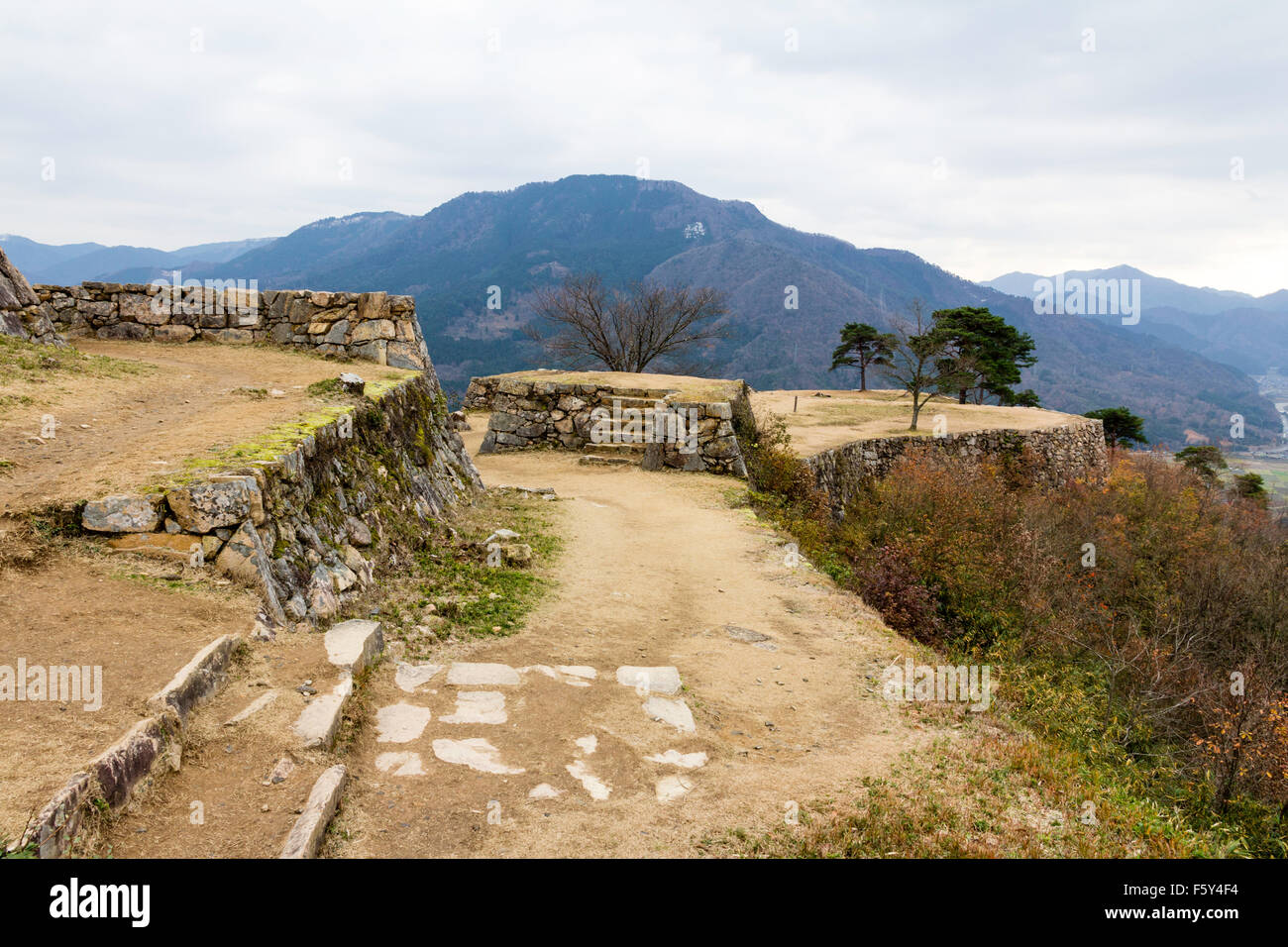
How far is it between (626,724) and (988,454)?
22492mm

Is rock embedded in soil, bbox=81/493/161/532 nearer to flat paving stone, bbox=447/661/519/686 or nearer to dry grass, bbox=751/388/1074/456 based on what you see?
flat paving stone, bbox=447/661/519/686

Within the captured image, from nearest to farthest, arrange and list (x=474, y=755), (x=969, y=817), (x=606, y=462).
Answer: (x=969, y=817) → (x=474, y=755) → (x=606, y=462)

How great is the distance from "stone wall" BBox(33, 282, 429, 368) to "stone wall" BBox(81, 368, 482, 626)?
3916 millimetres

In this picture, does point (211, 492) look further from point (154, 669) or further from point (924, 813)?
point (924, 813)

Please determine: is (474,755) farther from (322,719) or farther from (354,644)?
(354,644)

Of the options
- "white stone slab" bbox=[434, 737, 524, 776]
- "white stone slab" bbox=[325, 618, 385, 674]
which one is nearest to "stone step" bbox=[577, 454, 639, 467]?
"white stone slab" bbox=[325, 618, 385, 674]

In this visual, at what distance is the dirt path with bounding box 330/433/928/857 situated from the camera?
329 cm

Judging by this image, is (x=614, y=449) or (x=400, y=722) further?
(x=614, y=449)

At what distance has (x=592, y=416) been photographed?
16234 millimetres

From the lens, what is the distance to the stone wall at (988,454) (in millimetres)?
18727

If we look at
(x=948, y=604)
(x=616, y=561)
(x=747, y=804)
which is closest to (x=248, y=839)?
(x=747, y=804)

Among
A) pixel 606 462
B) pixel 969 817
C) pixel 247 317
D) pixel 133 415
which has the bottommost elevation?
pixel 969 817

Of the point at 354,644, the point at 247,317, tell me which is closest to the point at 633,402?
the point at 247,317
